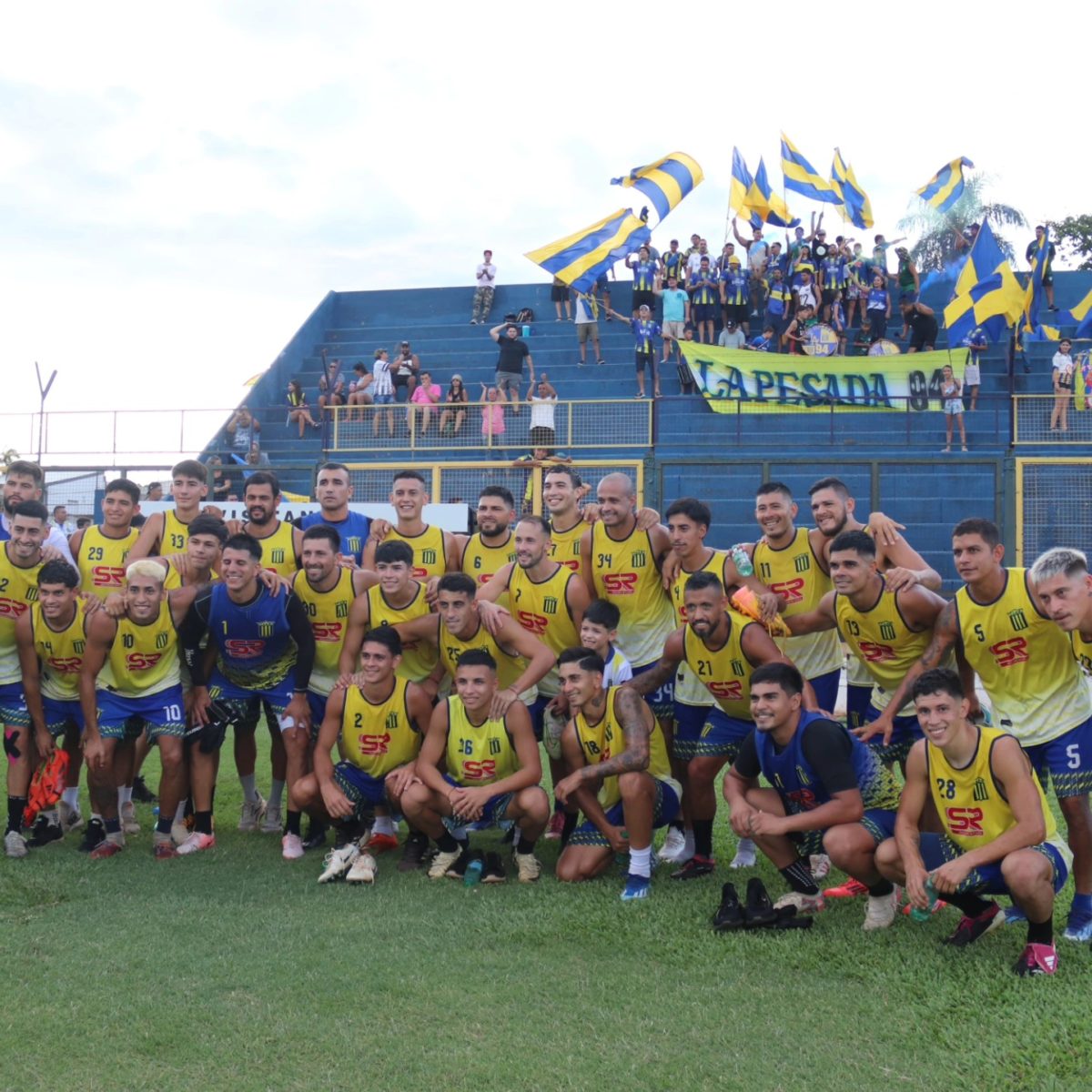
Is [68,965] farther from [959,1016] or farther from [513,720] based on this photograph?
[959,1016]

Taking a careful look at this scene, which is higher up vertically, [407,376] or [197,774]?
[407,376]

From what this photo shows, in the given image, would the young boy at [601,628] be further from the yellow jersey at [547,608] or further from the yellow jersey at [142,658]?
the yellow jersey at [142,658]

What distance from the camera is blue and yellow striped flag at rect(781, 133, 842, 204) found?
2409 centimetres

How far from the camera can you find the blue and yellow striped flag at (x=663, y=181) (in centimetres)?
2288

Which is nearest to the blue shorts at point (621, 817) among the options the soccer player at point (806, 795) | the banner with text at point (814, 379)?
the soccer player at point (806, 795)

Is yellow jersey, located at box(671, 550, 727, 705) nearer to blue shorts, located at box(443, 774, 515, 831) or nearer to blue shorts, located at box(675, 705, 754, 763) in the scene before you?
blue shorts, located at box(675, 705, 754, 763)

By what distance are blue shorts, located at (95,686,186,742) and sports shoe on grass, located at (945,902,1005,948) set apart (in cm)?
449

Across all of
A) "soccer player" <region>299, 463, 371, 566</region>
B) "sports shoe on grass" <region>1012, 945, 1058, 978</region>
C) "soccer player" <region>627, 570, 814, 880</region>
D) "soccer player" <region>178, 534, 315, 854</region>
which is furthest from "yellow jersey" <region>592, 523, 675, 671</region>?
"sports shoe on grass" <region>1012, 945, 1058, 978</region>

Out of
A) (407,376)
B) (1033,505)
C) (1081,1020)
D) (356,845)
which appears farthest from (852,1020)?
(407,376)

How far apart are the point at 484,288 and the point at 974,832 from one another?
22999mm

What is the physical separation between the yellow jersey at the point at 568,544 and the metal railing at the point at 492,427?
987cm

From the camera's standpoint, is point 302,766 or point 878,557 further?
point 302,766

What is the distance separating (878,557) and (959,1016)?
2688 mm

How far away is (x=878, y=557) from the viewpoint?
21.0ft
